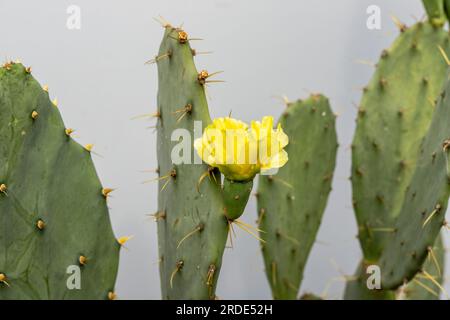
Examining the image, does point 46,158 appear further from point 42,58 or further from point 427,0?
point 427,0

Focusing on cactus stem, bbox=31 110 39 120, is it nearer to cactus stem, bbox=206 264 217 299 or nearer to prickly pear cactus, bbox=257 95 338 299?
cactus stem, bbox=206 264 217 299

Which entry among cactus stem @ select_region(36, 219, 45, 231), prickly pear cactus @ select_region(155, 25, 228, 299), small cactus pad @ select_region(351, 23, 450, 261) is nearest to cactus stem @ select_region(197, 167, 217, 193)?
prickly pear cactus @ select_region(155, 25, 228, 299)

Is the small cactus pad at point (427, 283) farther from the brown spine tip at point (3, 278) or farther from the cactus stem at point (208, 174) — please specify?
the brown spine tip at point (3, 278)

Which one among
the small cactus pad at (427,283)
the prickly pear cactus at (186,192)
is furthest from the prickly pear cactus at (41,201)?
the small cactus pad at (427,283)

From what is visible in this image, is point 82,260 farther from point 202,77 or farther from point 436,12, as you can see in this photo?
point 436,12

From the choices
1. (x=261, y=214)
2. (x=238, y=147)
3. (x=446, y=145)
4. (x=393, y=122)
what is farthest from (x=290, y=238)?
(x=238, y=147)

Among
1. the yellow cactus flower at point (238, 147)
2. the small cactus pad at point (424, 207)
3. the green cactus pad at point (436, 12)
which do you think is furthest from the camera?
the green cactus pad at point (436, 12)
